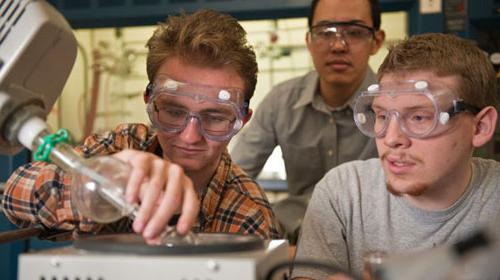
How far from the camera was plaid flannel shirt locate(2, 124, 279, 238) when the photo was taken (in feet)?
3.74

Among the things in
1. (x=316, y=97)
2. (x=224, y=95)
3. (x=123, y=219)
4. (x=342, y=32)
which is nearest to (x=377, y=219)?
(x=224, y=95)

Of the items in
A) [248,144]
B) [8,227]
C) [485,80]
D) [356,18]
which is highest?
[356,18]

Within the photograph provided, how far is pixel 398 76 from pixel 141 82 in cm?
262

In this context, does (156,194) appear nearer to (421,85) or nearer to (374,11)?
(421,85)

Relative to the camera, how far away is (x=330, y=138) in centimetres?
241

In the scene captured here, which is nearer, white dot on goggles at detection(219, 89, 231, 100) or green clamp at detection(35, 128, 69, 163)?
green clamp at detection(35, 128, 69, 163)

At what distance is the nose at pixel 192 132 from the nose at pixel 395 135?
16.3 inches

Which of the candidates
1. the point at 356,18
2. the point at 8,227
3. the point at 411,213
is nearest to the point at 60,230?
the point at 411,213

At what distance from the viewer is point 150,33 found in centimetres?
369

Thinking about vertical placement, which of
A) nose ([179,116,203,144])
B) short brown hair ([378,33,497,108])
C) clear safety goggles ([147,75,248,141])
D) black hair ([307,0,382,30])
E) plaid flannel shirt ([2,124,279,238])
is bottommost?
plaid flannel shirt ([2,124,279,238])

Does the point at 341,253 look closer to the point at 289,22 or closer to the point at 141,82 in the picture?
the point at 289,22

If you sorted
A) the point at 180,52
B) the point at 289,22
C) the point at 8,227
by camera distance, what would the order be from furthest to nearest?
the point at 289,22, the point at 8,227, the point at 180,52

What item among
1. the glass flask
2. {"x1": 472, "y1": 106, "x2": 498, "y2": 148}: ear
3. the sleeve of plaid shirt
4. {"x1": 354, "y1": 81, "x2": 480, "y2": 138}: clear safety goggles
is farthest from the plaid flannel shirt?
{"x1": 472, "y1": 106, "x2": 498, "y2": 148}: ear

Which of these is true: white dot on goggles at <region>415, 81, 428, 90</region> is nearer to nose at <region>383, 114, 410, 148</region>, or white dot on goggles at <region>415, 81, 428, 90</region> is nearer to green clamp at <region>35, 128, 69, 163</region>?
nose at <region>383, 114, 410, 148</region>
